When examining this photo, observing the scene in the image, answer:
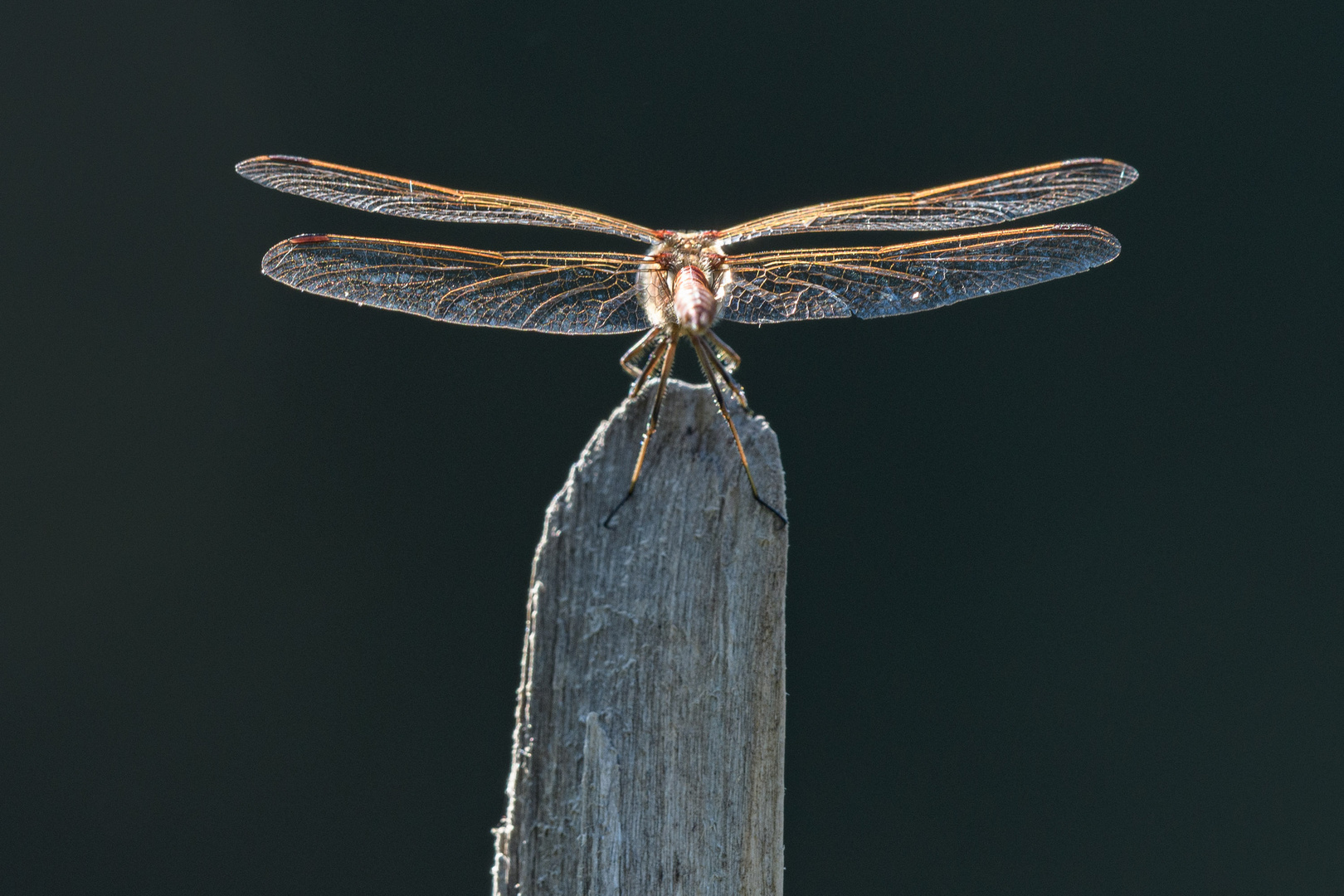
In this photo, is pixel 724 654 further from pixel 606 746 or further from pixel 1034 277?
pixel 1034 277

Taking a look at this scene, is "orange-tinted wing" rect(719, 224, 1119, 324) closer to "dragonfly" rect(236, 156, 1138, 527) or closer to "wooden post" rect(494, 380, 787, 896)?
"dragonfly" rect(236, 156, 1138, 527)

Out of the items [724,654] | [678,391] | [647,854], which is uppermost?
[678,391]

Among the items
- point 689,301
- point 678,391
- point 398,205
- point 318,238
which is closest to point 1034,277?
point 689,301

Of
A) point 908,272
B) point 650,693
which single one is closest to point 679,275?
point 908,272

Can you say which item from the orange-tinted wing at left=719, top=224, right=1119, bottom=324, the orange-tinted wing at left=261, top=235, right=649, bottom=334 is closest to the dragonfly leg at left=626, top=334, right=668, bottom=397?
the orange-tinted wing at left=261, top=235, right=649, bottom=334

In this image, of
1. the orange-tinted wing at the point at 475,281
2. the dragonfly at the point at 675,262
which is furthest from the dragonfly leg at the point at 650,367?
the orange-tinted wing at the point at 475,281

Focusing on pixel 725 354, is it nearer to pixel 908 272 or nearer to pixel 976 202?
pixel 908 272

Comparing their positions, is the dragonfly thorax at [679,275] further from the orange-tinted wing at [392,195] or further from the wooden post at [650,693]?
the wooden post at [650,693]
